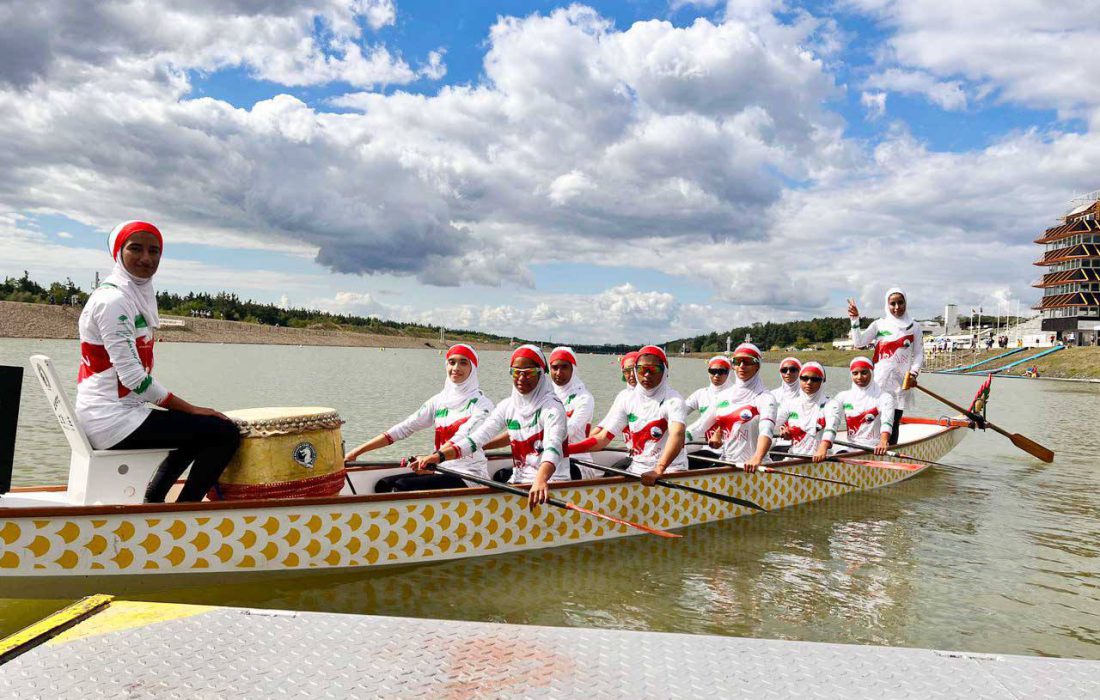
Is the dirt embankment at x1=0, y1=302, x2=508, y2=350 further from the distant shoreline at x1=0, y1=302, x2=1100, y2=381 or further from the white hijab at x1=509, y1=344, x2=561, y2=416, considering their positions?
the white hijab at x1=509, y1=344, x2=561, y2=416

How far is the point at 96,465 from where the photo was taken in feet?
16.7

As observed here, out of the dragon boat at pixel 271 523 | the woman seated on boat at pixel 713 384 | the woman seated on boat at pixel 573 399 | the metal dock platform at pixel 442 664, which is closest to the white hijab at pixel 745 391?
the woman seated on boat at pixel 713 384

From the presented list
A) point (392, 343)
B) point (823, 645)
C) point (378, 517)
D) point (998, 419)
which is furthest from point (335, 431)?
point (392, 343)

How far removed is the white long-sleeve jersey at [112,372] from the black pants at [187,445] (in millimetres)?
104

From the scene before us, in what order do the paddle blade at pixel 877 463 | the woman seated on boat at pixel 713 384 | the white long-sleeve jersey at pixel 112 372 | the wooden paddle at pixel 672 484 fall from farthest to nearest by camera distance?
the paddle blade at pixel 877 463 < the woman seated on boat at pixel 713 384 < the wooden paddle at pixel 672 484 < the white long-sleeve jersey at pixel 112 372

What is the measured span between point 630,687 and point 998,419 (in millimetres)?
27690

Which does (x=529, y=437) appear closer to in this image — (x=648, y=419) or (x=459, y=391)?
(x=459, y=391)

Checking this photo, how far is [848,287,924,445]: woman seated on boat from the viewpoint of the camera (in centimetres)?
1226

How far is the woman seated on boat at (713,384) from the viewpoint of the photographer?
31.7 ft

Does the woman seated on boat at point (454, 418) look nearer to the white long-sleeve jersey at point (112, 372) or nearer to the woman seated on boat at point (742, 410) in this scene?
the white long-sleeve jersey at point (112, 372)

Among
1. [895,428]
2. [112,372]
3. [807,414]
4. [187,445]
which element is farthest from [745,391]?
[112,372]

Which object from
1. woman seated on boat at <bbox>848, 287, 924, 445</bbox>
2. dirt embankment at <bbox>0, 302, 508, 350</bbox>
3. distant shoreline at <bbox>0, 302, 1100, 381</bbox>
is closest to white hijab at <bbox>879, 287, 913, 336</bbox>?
woman seated on boat at <bbox>848, 287, 924, 445</bbox>

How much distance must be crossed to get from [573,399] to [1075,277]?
93860mm

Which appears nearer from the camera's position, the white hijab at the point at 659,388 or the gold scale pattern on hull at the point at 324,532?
the gold scale pattern on hull at the point at 324,532
